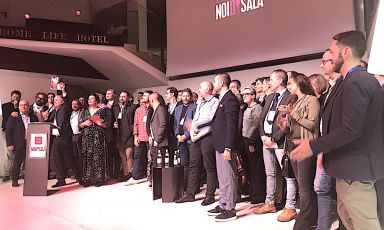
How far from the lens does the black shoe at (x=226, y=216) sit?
3842mm

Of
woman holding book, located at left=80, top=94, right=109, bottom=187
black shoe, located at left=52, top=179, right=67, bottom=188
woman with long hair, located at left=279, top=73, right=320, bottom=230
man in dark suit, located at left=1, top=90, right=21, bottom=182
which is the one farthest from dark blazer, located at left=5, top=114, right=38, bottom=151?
woman with long hair, located at left=279, top=73, right=320, bottom=230

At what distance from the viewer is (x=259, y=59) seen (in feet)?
21.8

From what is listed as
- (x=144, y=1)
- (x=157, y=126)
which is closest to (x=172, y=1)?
(x=144, y=1)

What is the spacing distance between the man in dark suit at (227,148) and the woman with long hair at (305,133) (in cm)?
62

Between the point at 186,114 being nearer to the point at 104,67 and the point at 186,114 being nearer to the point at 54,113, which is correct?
the point at 54,113

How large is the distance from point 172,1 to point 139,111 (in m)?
3.47

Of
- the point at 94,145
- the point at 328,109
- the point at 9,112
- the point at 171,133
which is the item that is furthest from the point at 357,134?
the point at 9,112

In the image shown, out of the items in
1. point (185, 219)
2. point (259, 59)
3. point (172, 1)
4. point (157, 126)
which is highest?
point (172, 1)

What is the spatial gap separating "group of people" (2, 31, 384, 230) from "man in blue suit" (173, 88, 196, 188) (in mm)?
16

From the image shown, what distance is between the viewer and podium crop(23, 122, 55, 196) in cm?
552

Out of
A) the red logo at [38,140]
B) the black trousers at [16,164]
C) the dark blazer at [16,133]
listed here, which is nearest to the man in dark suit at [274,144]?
the red logo at [38,140]

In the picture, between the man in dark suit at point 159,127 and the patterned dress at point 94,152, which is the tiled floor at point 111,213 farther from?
the man in dark suit at point 159,127

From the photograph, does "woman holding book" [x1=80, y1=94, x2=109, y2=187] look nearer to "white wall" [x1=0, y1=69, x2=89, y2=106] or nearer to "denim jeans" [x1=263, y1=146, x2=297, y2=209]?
"denim jeans" [x1=263, y1=146, x2=297, y2=209]

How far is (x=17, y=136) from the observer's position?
21.7 feet
